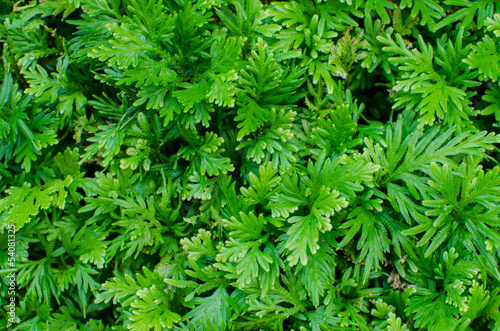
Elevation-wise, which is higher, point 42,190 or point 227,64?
point 227,64

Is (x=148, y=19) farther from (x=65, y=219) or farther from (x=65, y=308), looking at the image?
(x=65, y=308)

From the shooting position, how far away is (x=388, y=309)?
6.93 ft

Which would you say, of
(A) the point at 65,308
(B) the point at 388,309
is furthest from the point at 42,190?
(B) the point at 388,309

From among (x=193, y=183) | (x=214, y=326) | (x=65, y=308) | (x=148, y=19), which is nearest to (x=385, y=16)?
(x=148, y=19)

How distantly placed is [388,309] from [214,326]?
0.99 m

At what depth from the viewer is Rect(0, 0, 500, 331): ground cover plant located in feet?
6.73

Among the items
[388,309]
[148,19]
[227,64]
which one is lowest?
[388,309]

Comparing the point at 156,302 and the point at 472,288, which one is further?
the point at 156,302

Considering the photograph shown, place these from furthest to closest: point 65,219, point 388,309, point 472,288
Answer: point 65,219, point 388,309, point 472,288

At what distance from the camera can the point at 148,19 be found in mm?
2072

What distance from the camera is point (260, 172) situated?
2.06 meters

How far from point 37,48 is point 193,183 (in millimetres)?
1498

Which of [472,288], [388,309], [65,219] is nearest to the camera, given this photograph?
[472,288]

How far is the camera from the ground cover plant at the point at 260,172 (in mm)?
2051
